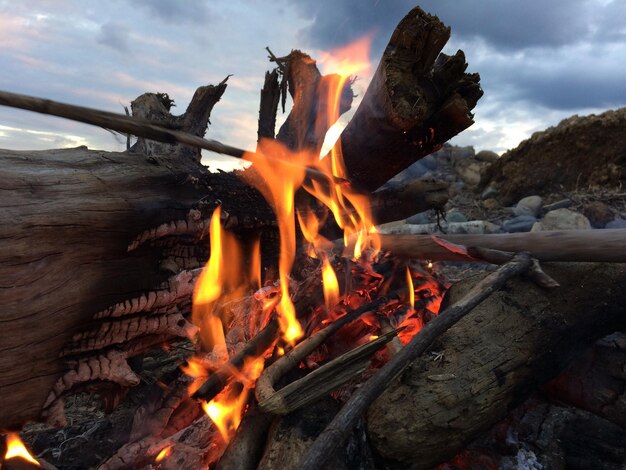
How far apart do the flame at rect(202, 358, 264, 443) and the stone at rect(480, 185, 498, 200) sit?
11.9 meters

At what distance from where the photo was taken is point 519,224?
30.6 feet

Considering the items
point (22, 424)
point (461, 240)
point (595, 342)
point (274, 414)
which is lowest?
point (22, 424)

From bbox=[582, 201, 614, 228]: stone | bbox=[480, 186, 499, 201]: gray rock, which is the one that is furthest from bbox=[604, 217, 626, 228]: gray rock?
bbox=[480, 186, 499, 201]: gray rock

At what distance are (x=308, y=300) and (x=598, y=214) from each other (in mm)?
8091

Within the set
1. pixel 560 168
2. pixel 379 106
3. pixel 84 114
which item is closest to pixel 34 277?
pixel 84 114

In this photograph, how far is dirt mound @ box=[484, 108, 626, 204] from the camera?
10.5 m

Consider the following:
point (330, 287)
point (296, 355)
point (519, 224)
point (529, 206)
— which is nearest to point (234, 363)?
point (296, 355)

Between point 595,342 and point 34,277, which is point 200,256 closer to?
point 34,277

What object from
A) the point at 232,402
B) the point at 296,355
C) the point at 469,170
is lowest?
the point at 232,402

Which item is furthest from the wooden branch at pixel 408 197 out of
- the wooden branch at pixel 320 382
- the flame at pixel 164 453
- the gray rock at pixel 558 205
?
the gray rock at pixel 558 205

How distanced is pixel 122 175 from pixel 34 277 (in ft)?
3.11

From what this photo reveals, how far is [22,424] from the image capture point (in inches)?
96.5

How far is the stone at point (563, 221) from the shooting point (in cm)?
861

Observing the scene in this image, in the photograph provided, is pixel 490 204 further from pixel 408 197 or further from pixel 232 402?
pixel 232 402
